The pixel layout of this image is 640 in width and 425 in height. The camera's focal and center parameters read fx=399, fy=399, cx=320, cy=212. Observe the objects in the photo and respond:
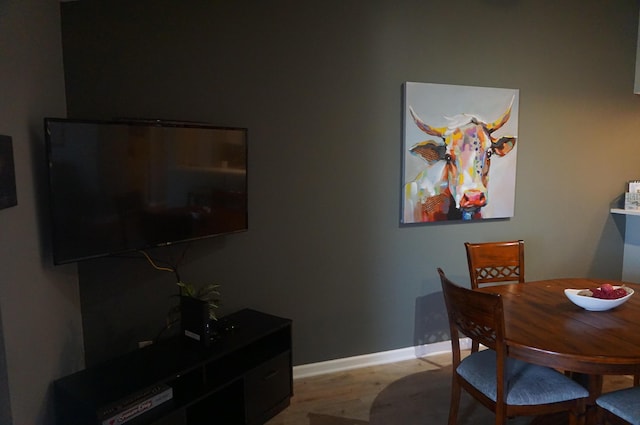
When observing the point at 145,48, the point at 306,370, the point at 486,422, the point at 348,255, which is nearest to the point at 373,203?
the point at 348,255

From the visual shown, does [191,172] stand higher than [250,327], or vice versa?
[191,172]

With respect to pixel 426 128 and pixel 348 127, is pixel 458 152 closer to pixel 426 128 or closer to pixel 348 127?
pixel 426 128

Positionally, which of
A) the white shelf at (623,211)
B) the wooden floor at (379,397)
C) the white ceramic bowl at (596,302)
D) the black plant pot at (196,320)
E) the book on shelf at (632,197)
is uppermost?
the book on shelf at (632,197)

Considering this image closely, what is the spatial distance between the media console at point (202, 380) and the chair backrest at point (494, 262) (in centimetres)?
125

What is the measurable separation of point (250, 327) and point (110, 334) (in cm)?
80

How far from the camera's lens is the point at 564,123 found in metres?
3.23

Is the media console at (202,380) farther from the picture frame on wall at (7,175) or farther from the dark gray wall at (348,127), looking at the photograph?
the picture frame on wall at (7,175)

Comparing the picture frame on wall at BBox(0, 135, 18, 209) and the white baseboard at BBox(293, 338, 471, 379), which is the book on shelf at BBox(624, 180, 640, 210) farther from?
the picture frame on wall at BBox(0, 135, 18, 209)

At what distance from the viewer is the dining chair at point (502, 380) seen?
164 centimetres

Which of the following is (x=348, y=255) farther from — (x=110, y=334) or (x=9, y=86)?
(x=9, y=86)

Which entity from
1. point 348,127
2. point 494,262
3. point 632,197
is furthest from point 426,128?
point 632,197

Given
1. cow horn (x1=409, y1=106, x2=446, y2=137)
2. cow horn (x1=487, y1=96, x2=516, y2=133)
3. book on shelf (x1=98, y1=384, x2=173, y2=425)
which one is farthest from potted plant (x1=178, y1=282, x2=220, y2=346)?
cow horn (x1=487, y1=96, x2=516, y2=133)

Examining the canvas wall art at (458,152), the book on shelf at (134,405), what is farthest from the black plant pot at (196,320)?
the canvas wall art at (458,152)

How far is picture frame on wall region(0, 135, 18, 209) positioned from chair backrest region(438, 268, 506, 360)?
184cm
